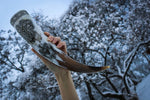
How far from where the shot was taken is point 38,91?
11742 mm

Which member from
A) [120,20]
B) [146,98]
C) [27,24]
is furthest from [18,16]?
[120,20]

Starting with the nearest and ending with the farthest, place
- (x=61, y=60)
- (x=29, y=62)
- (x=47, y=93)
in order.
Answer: (x=61, y=60), (x=47, y=93), (x=29, y=62)

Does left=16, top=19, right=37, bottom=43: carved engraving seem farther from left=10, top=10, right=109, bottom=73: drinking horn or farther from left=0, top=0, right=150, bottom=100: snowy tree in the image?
left=0, top=0, right=150, bottom=100: snowy tree

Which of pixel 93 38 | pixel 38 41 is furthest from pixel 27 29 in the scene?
pixel 93 38

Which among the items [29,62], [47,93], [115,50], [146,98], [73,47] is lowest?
[146,98]

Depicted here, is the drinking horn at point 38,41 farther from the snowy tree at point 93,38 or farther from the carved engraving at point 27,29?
the snowy tree at point 93,38

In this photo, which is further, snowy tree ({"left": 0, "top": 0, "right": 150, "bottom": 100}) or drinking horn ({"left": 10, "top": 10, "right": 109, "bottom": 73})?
snowy tree ({"left": 0, "top": 0, "right": 150, "bottom": 100})

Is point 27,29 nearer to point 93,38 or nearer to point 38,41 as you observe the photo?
point 38,41

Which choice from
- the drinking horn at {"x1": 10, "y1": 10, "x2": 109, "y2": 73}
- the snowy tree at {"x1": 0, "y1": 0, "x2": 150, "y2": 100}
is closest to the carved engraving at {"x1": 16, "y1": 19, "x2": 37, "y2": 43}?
the drinking horn at {"x1": 10, "y1": 10, "x2": 109, "y2": 73}

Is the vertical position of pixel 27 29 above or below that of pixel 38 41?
above

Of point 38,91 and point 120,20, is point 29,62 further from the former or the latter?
point 120,20

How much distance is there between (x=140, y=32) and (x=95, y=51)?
3407 millimetres

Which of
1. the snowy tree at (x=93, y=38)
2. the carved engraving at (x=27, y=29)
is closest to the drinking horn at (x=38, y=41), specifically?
the carved engraving at (x=27, y=29)

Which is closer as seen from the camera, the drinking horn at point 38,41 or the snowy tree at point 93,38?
the drinking horn at point 38,41
